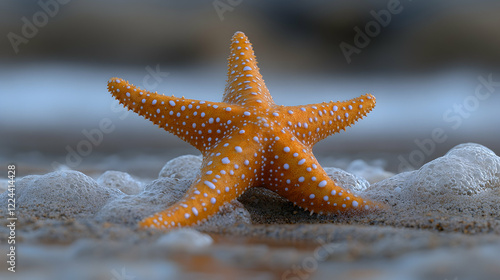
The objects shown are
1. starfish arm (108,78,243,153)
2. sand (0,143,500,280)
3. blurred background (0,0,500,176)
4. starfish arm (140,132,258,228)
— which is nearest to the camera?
sand (0,143,500,280)

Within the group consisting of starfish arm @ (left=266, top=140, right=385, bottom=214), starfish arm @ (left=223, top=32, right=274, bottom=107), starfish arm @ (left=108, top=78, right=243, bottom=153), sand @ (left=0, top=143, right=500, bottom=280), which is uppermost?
starfish arm @ (left=223, top=32, right=274, bottom=107)

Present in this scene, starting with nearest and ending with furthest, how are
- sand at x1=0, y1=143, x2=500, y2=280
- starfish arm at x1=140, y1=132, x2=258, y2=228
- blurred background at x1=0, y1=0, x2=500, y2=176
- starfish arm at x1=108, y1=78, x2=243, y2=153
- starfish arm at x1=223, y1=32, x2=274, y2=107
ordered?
sand at x1=0, y1=143, x2=500, y2=280 < starfish arm at x1=140, y1=132, x2=258, y2=228 < starfish arm at x1=108, y1=78, x2=243, y2=153 < starfish arm at x1=223, y1=32, x2=274, y2=107 < blurred background at x1=0, y1=0, x2=500, y2=176

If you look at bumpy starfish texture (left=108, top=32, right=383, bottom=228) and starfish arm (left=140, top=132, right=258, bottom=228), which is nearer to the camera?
starfish arm (left=140, top=132, right=258, bottom=228)

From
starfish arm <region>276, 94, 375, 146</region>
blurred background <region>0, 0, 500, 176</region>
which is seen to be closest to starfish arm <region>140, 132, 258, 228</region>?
starfish arm <region>276, 94, 375, 146</region>

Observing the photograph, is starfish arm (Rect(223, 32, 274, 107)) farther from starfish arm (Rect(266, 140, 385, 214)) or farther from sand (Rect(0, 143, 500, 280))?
sand (Rect(0, 143, 500, 280))

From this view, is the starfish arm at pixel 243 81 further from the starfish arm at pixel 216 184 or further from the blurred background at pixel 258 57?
the blurred background at pixel 258 57

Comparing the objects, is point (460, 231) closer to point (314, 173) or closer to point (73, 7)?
point (314, 173)

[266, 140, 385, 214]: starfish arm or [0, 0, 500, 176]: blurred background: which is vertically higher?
[0, 0, 500, 176]: blurred background

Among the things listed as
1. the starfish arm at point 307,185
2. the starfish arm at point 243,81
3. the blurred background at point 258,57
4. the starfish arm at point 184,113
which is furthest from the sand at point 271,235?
the blurred background at point 258,57
